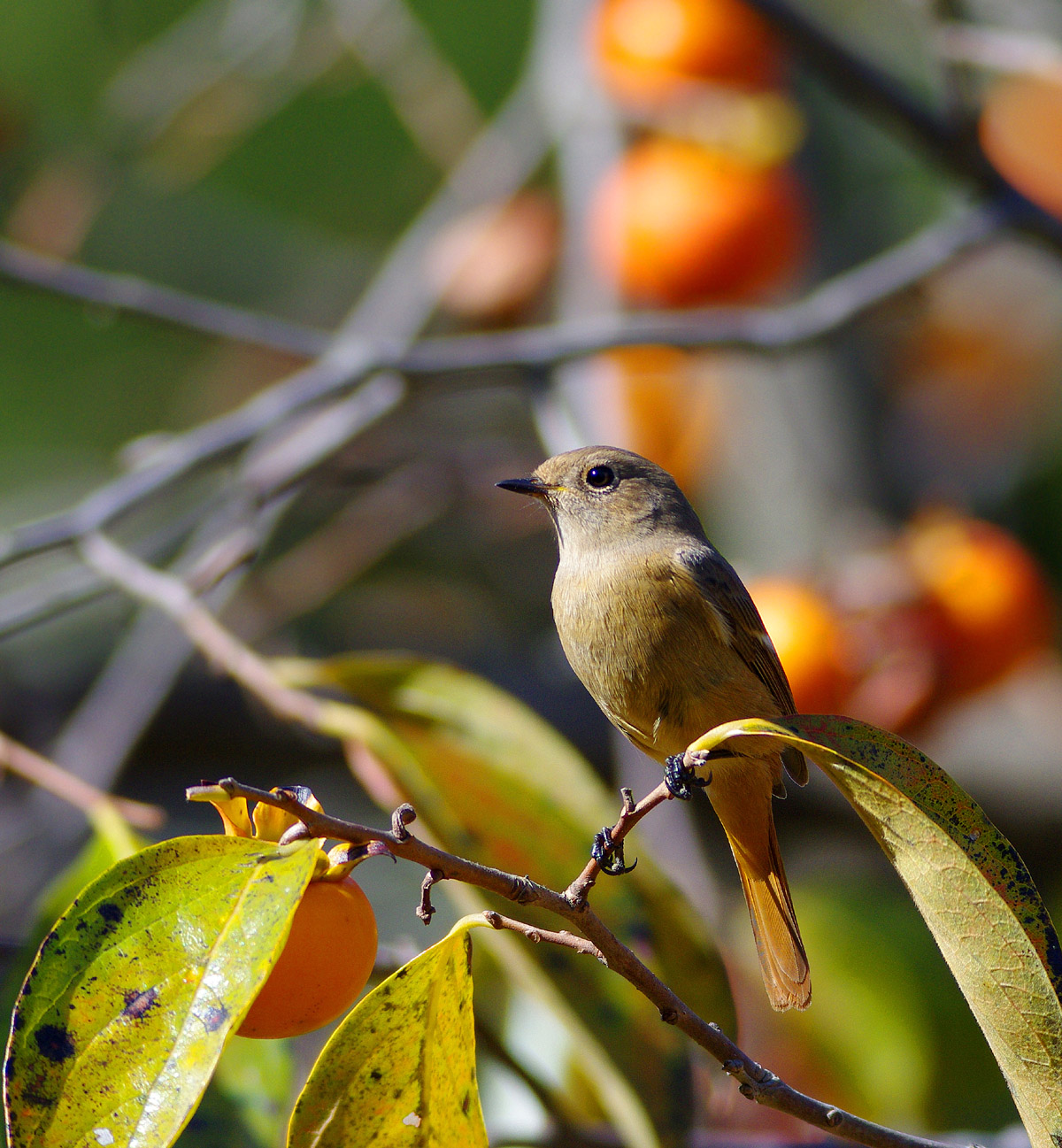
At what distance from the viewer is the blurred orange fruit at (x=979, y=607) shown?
7.08 ft

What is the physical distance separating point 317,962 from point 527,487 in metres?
0.64

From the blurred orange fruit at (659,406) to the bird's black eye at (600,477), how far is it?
0.68m

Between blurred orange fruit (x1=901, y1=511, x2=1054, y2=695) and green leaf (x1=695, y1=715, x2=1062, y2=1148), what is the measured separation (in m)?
1.48

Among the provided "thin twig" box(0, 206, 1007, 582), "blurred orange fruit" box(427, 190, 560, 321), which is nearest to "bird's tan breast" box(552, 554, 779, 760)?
"thin twig" box(0, 206, 1007, 582)

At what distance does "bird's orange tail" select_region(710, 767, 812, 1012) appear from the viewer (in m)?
0.98

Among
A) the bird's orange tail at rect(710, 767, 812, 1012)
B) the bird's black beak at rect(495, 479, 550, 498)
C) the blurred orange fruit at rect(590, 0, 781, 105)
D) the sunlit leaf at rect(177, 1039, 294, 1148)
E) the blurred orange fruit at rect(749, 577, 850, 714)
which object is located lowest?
the blurred orange fruit at rect(749, 577, 850, 714)

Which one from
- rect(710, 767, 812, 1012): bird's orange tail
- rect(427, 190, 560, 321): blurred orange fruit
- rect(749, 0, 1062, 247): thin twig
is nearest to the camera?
rect(710, 767, 812, 1012): bird's orange tail

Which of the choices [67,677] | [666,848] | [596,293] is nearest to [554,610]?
[666,848]

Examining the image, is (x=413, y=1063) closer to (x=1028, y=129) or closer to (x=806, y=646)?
(x=806, y=646)

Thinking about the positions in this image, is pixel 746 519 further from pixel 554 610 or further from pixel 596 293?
pixel 554 610

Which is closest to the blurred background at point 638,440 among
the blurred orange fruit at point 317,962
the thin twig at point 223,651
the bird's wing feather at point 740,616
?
the thin twig at point 223,651

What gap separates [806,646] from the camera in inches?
68.8

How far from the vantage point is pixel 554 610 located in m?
1.16

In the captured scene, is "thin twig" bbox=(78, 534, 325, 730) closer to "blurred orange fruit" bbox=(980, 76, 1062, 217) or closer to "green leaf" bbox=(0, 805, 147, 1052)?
"green leaf" bbox=(0, 805, 147, 1052)
